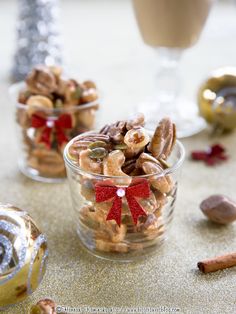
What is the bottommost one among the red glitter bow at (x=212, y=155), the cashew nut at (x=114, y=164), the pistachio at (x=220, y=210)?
the red glitter bow at (x=212, y=155)

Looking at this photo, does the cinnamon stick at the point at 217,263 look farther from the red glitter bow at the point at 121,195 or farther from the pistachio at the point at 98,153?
the pistachio at the point at 98,153

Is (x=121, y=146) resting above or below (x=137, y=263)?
above

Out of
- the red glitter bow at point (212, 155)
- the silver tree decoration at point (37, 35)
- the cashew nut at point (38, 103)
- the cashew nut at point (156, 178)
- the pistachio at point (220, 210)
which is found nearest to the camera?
the cashew nut at point (156, 178)

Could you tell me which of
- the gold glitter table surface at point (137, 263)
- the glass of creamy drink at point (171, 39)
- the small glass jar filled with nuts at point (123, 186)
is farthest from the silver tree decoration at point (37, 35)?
the small glass jar filled with nuts at point (123, 186)

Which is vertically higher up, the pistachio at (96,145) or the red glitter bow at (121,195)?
the pistachio at (96,145)

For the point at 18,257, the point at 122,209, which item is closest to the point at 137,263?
the point at 122,209

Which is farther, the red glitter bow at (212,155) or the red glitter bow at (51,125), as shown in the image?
the red glitter bow at (212,155)

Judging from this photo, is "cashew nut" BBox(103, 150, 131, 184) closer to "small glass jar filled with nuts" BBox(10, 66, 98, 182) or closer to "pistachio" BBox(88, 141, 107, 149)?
"pistachio" BBox(88, 141, 107, 149)

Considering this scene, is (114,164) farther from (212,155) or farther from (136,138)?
(212,155)
